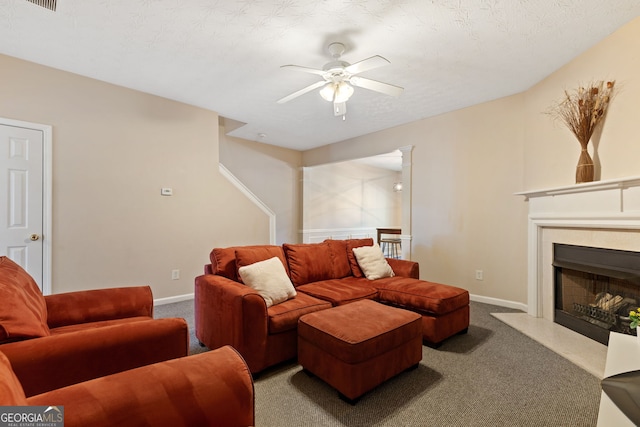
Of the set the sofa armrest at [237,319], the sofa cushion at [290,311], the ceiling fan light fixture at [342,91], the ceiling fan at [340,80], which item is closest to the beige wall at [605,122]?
the ceiling fan at [340,80]

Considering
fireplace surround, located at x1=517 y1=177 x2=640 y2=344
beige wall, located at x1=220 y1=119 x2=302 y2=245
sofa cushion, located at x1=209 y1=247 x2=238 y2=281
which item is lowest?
sofa cushion, located at x1=209 y1=247 x2=238 y2=281

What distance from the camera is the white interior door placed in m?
2.72

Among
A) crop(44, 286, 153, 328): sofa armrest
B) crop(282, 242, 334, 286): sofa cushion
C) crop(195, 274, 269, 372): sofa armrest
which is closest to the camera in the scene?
crop(44, 286, 153, 328): sofa armrest

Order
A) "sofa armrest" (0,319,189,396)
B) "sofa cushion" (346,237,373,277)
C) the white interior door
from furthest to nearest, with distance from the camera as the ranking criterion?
"sofa cushion" (346,237,373,277) < the white interior door < "sofa armrest" (0,319,189,396)

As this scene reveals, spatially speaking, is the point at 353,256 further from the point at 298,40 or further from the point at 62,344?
the point at 62,344

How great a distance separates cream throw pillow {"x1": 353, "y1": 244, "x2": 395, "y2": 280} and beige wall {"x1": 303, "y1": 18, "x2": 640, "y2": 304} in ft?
4.31

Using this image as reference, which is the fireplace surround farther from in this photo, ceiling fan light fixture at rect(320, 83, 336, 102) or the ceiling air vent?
the ceiling air vent

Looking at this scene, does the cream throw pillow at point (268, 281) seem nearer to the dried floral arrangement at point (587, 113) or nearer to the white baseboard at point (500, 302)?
the white baseboard at point (500, 302)

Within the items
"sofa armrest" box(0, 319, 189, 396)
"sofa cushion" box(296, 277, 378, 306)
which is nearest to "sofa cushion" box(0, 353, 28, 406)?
"sofa armrest" box(0, 319, 189, 396)

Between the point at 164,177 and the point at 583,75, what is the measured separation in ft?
15.0

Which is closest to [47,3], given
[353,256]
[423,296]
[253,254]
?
[253,254]

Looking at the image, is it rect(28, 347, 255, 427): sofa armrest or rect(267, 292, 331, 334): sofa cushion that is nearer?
rect(28, 347, 255, 427): sofa armrest

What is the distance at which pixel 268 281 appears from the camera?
90.0 inches

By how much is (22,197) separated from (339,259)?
3.20 meters
